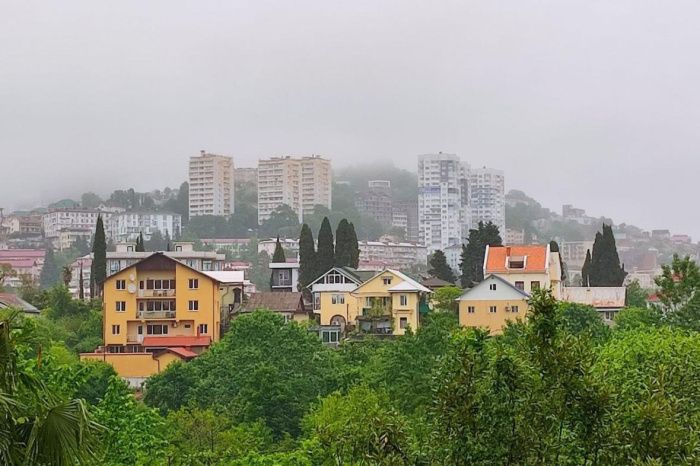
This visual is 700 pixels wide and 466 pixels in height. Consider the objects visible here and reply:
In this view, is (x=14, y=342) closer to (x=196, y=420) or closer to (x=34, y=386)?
(x=34, y=386)

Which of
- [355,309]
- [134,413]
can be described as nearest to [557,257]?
[355,309]

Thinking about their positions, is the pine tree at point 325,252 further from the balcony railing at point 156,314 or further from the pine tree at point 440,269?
the balcony railing at point 156,314

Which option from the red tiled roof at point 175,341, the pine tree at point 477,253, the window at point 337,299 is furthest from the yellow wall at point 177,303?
the pine tree at point 477,253

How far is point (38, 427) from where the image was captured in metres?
6.58

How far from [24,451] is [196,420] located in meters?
18.0

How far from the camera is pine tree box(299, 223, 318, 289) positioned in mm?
58312

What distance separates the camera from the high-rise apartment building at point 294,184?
623 feet

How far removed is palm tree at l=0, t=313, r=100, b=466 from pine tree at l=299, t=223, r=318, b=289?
50756mm

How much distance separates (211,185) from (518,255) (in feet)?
457

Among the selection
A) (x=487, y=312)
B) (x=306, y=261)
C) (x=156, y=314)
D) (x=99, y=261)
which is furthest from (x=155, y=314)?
(x=306, y=261)

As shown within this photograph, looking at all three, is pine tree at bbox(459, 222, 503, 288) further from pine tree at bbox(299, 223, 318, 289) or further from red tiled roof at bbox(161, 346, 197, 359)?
red tiled roof at bbox(161, 346, 197, 359)

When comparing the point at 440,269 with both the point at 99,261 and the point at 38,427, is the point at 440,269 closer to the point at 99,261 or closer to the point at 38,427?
the point at 99,261

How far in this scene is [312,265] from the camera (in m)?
58.6

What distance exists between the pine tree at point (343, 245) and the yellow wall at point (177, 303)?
16.3m
